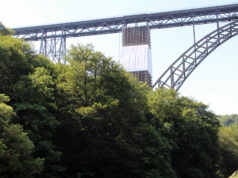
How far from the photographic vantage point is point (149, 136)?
120 ft

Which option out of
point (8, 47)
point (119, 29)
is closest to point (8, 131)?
point (8, 47)

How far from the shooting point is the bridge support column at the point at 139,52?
54906mm

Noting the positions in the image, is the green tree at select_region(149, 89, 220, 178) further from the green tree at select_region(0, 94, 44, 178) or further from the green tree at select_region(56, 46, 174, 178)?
the green tree at select_region(0, 94, 44, 178)

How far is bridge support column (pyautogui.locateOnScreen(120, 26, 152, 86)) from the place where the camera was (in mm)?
54906

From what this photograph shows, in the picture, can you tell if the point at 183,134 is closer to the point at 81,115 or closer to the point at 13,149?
the point at 81,115

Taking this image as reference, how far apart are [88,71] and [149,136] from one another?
34.8ft

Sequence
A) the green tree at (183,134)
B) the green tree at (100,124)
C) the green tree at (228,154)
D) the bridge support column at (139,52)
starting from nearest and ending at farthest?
the green tree at (100,124), the green tree at (183,134), the bridge support column at (139,52), the green tree at (228,154)

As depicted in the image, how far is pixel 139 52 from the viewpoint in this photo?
181ft

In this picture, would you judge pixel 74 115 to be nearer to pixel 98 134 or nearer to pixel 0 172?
pixel 98 134

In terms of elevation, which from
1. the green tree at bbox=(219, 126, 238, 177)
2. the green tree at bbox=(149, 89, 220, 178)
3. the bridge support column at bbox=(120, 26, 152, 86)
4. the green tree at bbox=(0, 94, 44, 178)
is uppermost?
the bridge support column at bbox=(120, 26, 152, 86)

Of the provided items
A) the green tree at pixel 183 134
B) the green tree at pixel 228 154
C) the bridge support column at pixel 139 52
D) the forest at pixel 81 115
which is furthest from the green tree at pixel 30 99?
the green tree at pixel 228 154

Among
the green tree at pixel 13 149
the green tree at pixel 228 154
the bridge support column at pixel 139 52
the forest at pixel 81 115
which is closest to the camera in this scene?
the green tree at pixel 13 149

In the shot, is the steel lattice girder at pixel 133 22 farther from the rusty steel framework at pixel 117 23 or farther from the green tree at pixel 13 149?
the green tree at pixel 13 149

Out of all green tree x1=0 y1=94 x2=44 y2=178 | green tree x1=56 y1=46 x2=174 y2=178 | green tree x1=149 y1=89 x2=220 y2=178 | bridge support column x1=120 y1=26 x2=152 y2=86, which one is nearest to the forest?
green tree x1=56 y1=46 x2=174 y2=178
